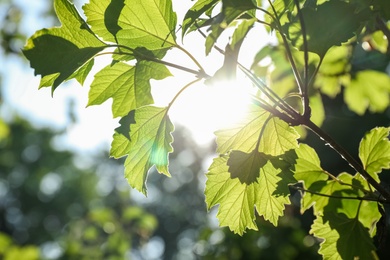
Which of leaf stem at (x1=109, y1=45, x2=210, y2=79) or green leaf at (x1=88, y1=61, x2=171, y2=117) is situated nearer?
leaf stem at (x1=109, y1=45, x2=210, y2=79)

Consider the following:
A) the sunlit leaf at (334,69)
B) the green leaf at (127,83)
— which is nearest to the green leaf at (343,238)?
the green leaf at (127,83)

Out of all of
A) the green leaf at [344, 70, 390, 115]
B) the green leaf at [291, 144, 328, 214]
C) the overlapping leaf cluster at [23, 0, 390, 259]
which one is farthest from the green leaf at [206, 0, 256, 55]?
the green leaf at [344, 70, 390, 115]

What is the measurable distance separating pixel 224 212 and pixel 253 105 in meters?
0.34

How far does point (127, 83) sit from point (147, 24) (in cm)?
19

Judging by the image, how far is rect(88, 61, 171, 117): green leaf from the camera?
4.35ft

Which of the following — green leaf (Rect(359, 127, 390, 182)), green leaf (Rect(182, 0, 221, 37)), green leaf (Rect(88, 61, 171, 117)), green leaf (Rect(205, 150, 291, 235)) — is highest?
green leaf (Rect(182, 0, 221, 37))

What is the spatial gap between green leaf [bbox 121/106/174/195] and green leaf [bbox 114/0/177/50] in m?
0.18

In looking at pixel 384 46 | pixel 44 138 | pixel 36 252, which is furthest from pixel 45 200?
pixel 384 46

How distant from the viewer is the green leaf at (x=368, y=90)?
2.63 m

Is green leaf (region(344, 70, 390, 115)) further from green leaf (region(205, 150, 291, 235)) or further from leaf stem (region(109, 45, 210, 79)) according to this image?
leaf stem (region(109, 45, 210, 79))

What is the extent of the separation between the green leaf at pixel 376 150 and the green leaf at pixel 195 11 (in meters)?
0.63

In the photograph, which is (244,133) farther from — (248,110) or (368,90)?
(368,90)

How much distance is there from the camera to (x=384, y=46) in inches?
85.4

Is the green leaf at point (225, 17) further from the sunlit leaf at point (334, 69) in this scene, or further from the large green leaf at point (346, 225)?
the sunlit leaf at point (334, 69)
